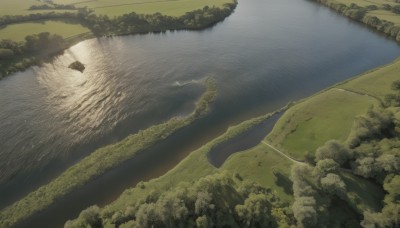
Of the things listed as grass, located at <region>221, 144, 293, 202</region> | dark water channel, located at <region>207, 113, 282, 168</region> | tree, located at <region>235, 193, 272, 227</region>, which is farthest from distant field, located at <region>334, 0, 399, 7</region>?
tree, located at <region>235, 193, 272, 227</region>

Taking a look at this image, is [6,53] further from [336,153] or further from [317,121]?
[336,153]

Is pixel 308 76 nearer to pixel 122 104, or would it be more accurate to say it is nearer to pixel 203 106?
pixel 203 106

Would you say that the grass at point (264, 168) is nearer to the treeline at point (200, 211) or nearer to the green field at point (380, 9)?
the treeline at point (200, 211)

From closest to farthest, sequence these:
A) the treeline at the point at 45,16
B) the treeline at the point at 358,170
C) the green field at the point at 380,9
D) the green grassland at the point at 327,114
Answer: the treeline at the point at 358,170, the green grassland at the point at 327,114, the treeline at the point at 45,16, the green field at the point at 380,9

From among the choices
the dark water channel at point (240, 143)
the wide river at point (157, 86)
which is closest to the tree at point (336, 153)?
the dark water channel at point (240, 143)

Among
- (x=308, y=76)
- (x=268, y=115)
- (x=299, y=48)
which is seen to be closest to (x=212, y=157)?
(x=268, y=115)

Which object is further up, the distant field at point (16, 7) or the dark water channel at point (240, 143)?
the distant field at point (16, 7)

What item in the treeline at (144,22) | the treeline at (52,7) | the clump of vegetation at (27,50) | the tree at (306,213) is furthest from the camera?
the treeline at (52,7)
